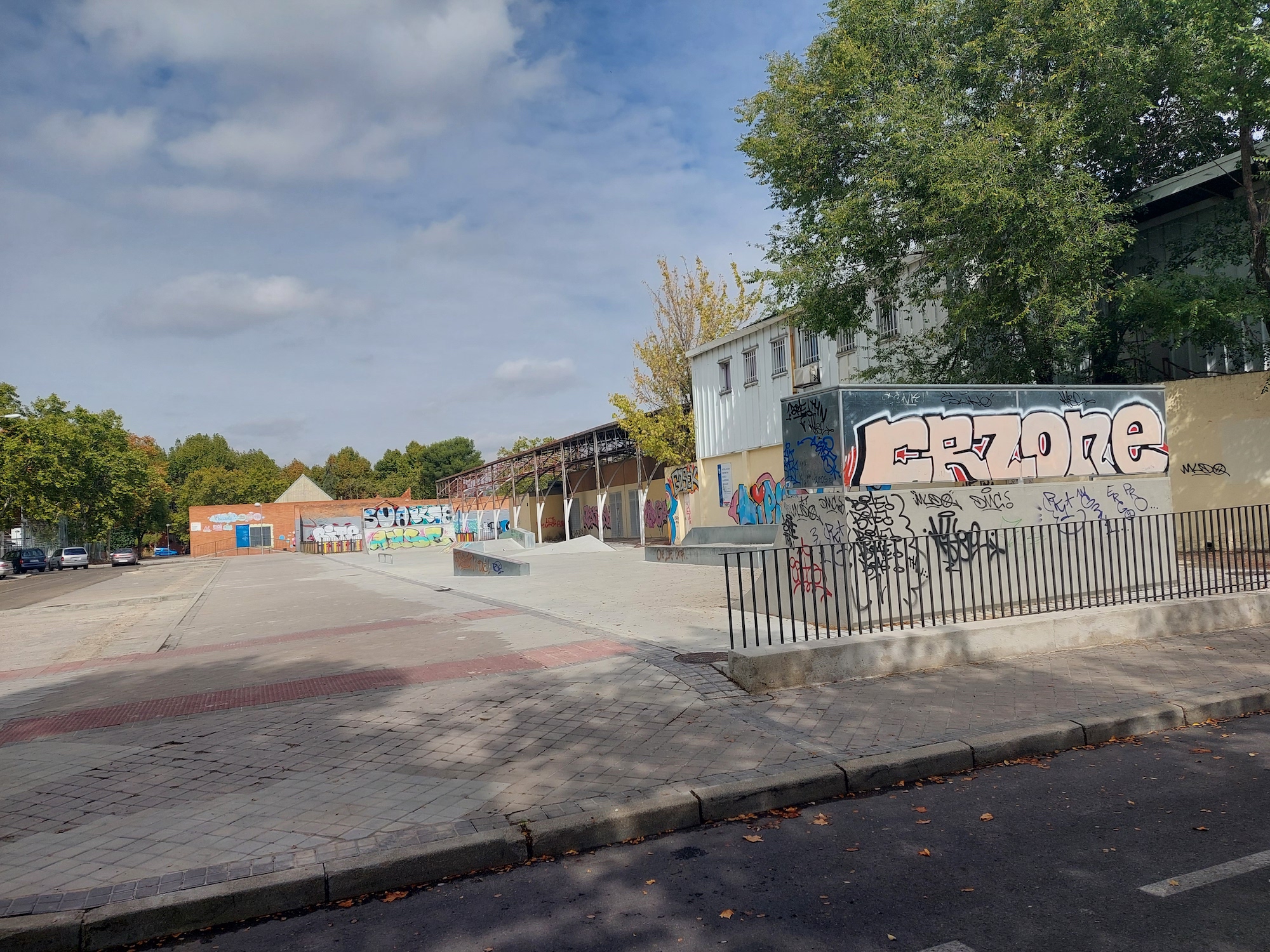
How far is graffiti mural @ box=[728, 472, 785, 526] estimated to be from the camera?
25.6 metres

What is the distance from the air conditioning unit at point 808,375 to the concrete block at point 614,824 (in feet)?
67.6

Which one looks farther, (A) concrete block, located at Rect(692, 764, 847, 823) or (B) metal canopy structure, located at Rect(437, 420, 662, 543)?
(B) metal canopy structure, located at Rect(437, 420, 662, 543)

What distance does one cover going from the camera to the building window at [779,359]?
26.0m

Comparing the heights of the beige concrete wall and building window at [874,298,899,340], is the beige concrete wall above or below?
below

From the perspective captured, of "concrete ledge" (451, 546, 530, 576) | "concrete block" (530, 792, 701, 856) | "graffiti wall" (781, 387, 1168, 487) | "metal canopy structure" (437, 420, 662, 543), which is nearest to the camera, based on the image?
"concrete block" (530, 792, 701, 856)

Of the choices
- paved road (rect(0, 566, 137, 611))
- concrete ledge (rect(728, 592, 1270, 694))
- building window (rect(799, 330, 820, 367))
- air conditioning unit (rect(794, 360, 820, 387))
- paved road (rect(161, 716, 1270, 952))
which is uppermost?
building window (rect(799, 330, 820, 367))

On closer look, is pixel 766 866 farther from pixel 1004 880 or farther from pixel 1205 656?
pixel 1205 656

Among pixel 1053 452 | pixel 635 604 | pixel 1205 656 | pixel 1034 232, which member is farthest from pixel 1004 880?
pixel 1034 232

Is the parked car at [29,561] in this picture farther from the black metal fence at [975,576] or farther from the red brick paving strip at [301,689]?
the black metal fence at [975,576]

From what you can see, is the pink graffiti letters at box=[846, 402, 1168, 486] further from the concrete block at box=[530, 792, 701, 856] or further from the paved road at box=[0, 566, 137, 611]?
the paved road at box=[0, 566, 137, 611]

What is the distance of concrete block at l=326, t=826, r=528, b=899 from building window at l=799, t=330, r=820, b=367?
21.6 metres

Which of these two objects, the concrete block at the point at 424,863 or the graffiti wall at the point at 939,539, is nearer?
the concrete block at the point at 424,863

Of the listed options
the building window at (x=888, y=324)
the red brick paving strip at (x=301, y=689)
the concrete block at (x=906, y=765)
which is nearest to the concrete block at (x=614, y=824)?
the concrete block at (x=906, y=765)

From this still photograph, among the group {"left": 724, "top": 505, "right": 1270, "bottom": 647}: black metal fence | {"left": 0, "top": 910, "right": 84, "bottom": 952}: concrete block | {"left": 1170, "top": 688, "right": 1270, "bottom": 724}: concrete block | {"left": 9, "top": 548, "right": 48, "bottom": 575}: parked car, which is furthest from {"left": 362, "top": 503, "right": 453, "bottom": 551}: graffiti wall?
{"left": 0, "top": 910, "right": 84, "bottom": 952}: concrete block
